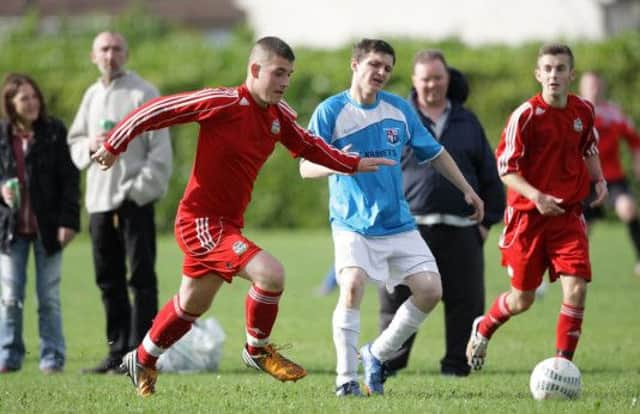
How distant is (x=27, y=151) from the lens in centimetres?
1098

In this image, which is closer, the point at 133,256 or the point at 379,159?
the point at 379,159

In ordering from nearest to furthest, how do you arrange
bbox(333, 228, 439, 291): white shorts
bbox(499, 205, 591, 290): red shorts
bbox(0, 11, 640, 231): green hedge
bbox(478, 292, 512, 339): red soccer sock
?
bbox(333, 228, 439, 291): white shorts < bbox(499, 205, 591, 290): red shorts < bbox(478, 292, 512, 339): red soccer sock < bbox(0, 11, 640, 231): green hedge

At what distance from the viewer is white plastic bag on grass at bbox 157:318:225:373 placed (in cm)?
1091

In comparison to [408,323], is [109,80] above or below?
above

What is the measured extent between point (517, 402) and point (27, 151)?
197 inches

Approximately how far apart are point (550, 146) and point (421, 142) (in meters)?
0.95

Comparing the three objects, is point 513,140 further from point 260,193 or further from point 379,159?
point 260,193

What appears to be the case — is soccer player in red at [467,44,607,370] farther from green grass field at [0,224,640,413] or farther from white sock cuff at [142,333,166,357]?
white sock cuff at [142,333,166,357]

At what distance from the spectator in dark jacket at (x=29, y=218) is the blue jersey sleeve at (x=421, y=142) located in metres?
3.41

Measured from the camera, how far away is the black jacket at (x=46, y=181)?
10930 millimetres

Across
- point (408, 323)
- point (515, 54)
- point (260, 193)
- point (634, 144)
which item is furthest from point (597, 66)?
point (408, 323)

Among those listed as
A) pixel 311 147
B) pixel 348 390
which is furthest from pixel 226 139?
pixel 348 390

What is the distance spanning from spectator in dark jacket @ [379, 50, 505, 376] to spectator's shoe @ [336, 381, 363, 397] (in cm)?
206

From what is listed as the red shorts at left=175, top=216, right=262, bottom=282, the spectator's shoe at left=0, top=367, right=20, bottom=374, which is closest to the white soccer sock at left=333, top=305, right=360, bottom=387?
the red shorts at left=175, top=216, right=262, bottom=282
